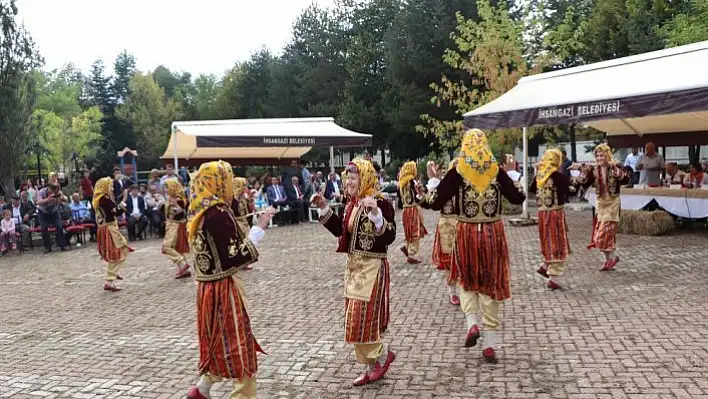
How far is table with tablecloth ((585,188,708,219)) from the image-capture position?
12.7 metres

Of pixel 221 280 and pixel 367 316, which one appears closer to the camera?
pixel 221 280

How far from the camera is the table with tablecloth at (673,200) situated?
12.7 metres

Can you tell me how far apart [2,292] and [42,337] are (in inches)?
150

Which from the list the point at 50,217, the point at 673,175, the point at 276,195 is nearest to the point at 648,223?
the point at 673,175

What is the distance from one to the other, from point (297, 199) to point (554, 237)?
37.9ft

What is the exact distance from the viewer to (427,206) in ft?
19.7

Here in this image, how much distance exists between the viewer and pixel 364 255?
5.20m

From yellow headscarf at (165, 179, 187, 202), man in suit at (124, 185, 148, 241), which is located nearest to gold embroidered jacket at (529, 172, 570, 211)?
yellow headscarf at (165, 179, 187, 202)

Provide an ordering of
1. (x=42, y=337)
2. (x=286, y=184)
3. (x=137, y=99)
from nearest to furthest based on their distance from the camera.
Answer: (x=42, y=337), (x=286, y=184), (x=137, y=99)

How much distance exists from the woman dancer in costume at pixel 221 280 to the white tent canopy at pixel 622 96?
807 cm

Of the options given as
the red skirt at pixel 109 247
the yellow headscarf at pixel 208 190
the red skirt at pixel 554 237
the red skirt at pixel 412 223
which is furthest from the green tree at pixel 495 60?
the yellow headscarf at pixel 208 190

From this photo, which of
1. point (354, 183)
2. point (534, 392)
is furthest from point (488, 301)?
point (354, 183)

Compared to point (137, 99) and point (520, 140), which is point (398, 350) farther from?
point (137, 99)

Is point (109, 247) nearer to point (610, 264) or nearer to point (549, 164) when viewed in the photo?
point (549, 164)
